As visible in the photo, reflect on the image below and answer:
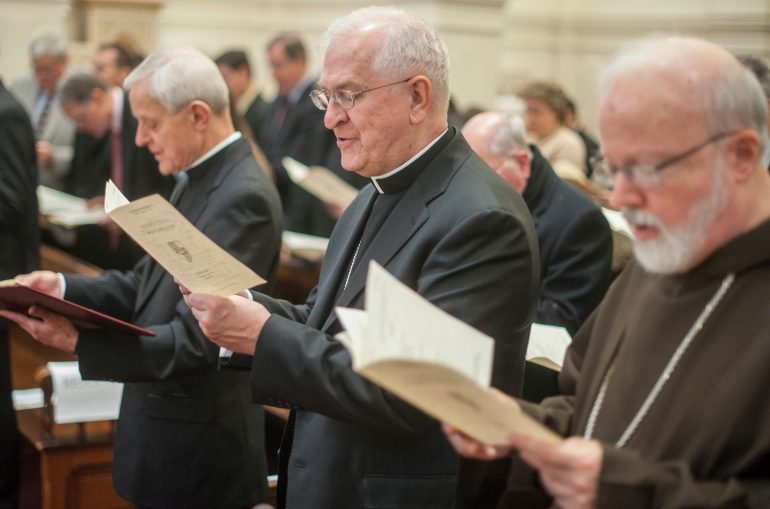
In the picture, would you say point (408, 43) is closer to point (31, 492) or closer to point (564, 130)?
point (31, 492)

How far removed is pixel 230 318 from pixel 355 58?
2.18 feet

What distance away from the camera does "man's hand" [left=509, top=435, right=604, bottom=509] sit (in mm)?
1137

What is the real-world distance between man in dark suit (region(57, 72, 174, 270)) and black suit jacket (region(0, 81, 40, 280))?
1765mm

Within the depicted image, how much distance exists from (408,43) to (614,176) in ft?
2.39

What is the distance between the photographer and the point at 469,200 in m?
1.75

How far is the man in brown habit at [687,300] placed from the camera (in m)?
1.14

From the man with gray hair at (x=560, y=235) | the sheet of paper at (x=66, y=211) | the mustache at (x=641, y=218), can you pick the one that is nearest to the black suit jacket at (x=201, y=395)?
the man with gray hair at (x=560, y=235)

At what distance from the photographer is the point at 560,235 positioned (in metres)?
3.10

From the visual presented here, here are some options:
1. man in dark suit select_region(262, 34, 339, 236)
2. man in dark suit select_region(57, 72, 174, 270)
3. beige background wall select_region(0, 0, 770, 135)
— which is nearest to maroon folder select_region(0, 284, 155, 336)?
man in dark suit select_region(57, 72, 174, 270)

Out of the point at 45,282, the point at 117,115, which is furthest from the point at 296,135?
the point at 45,282

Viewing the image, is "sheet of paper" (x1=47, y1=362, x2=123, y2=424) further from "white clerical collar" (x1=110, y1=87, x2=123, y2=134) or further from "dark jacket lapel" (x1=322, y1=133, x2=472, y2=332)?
"white clerical collar" (x1=110, y1=87, x2=123, y2=134)

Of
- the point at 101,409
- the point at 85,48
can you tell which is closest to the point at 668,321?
the point at 101,409

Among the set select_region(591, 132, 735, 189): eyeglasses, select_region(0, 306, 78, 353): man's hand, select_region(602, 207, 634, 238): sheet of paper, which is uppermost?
select_region(591, 132, 735, 189): eyeglasses

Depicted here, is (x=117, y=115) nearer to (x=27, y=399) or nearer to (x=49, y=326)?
(x=27, y=399)
